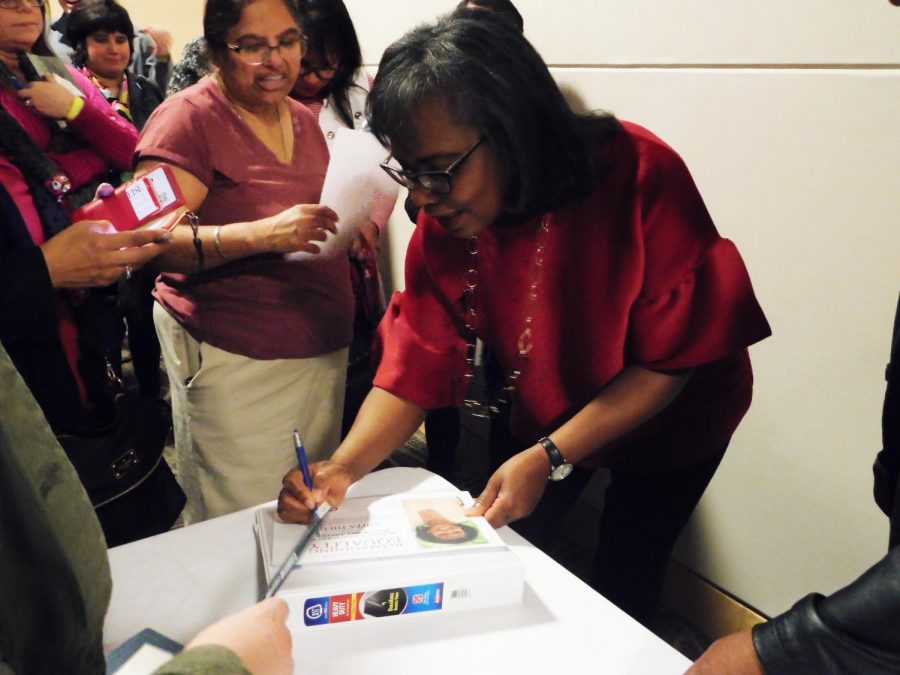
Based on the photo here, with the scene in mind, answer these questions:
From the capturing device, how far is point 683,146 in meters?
1.49

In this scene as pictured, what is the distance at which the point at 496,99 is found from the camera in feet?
2.89

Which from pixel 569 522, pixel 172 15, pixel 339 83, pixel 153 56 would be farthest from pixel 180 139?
pixel 172 15

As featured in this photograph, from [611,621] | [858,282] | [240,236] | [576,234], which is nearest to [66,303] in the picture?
[240,236]

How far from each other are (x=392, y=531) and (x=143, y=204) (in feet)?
2.38

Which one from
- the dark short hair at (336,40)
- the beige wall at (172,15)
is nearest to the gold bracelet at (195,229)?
the dark short hair at (336,40)

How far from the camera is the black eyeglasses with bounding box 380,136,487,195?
0.91m

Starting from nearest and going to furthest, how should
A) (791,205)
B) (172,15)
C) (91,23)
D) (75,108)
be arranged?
(791,205)
(75,108)
(91,23)
(172,15)

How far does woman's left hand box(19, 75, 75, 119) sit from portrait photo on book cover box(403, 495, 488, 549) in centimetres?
117

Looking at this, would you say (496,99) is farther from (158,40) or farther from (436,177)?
(158,40)

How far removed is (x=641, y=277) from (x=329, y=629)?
64 cm

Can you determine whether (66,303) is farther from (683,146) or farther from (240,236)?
(683,146)

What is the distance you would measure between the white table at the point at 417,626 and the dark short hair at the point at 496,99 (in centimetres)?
53

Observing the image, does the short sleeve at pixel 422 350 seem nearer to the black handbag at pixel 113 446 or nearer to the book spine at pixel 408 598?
the book spine at pixel 408 598

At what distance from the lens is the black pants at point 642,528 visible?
120cm
